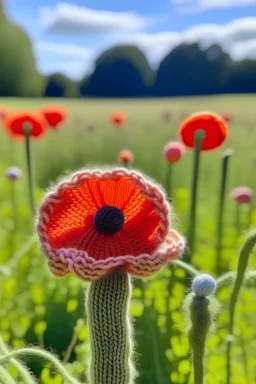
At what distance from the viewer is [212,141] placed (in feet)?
2.36

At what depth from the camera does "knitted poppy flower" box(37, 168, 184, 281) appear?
401mm

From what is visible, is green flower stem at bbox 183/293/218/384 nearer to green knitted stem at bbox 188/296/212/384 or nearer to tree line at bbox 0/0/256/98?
green knitted stem at bbox 188/296/212/384

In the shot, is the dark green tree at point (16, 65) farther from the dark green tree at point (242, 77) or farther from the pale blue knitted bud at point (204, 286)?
the pale blue knitted bud at point (204, 286)

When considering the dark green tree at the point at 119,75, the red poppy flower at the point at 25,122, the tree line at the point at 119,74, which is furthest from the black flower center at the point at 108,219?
the dark green tree at the point at 119,75

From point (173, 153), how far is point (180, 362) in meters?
0.31

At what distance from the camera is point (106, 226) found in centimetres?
41

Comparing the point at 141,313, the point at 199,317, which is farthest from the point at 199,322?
the point at 141,313

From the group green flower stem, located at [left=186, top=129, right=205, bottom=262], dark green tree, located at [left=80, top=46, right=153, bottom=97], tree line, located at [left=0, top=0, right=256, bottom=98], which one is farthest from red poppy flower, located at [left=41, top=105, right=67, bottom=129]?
dark green tree, located at [left=80, top=46, right=153, bottom=97]

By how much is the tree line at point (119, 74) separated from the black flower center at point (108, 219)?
1120cm

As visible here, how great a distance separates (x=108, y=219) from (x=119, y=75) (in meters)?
13.0

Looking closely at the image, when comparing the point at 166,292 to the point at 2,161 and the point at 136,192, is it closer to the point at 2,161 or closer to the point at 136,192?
the point at 136,192

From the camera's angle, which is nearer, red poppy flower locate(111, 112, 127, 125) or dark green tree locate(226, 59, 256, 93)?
red poppy flower locate(111, 112, 127, 125)

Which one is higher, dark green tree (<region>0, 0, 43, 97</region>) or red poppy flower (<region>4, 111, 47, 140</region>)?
red poppy flower (<region>4, 111, 47, 140</region>)

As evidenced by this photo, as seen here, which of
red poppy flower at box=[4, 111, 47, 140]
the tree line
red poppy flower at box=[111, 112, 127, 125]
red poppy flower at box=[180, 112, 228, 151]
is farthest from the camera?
the tree line
